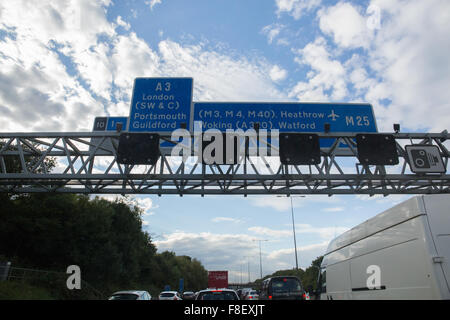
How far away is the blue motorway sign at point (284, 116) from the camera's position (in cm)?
1209

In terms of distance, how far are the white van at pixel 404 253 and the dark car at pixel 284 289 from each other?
4840 millimetres

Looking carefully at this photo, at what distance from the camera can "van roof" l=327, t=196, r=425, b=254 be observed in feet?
19.2

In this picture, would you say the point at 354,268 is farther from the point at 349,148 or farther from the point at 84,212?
the point at 84,212

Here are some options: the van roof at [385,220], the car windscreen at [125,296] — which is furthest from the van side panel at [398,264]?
the car windscreen at [125,296]

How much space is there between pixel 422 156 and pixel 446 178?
1356mm

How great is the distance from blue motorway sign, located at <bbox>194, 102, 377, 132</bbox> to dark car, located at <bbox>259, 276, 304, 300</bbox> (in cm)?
654

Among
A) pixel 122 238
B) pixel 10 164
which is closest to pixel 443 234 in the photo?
pixel 10 164

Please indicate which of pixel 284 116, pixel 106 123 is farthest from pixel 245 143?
pixel 106 123

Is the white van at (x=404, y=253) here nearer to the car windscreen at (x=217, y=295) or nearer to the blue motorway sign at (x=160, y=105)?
the car windscreen at (x=217, y=295)

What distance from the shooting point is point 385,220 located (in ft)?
22.8

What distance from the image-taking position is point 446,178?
12227 millimetres

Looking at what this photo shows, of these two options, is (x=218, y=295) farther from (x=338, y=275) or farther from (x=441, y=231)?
(x=441, y=231)

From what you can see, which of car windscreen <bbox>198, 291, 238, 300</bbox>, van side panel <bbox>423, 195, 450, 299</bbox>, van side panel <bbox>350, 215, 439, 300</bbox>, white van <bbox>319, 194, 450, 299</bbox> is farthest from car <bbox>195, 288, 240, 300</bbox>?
van side panel <bbox>423, 195, 450, 299</bbox>

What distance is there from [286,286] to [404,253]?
8.29 meters
